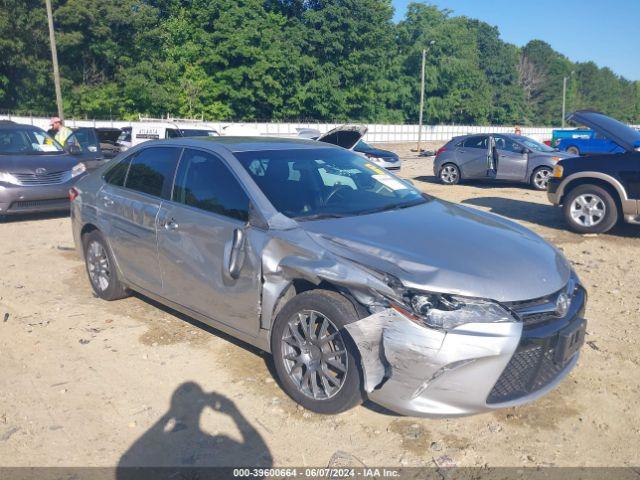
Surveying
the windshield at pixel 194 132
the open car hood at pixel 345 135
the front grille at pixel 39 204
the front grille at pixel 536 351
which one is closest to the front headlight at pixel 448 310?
the front grille at pixel 536 351

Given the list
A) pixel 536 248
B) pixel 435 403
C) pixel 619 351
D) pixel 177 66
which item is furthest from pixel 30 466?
pixel 177 66

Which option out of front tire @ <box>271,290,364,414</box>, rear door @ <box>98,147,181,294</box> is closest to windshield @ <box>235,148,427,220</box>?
front tire @ <box>271,290,364,414</box>

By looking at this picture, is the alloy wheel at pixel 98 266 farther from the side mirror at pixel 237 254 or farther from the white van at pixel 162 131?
the white van at pixel 162 131

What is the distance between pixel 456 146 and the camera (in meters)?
16.7

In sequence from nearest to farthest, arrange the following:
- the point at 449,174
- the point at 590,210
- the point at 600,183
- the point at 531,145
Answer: the point at 600,183, the point at 590,210, the point at 531,145, the point at 449,174

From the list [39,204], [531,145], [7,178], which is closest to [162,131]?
[39,204]

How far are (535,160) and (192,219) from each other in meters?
12.7

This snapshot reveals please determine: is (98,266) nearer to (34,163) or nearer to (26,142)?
(34,163)

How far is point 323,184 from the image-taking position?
439 cm

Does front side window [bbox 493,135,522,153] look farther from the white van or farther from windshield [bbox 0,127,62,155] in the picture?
windshield [bbox 0,127,62,155]

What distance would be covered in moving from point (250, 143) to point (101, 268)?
2.08m

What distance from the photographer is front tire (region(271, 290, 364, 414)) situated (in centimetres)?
329

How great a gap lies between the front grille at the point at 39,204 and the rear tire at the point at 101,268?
4840 millimetres

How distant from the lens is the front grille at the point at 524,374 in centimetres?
314
